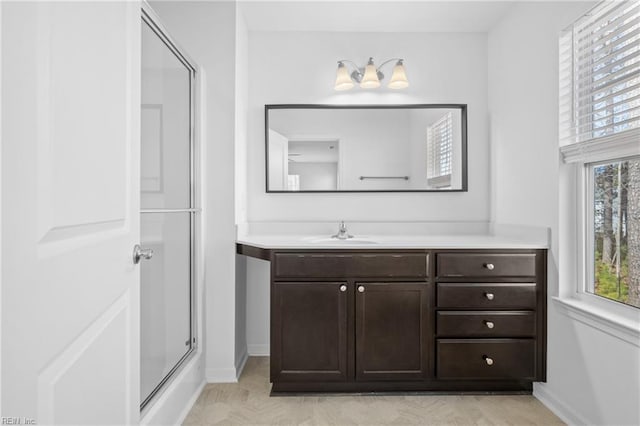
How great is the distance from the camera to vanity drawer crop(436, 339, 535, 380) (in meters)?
2.22

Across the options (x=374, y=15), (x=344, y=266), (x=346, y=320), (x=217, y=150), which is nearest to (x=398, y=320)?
(x=346, y=320)

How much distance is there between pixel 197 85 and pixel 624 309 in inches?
97.0

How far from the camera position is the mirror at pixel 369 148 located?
290cm

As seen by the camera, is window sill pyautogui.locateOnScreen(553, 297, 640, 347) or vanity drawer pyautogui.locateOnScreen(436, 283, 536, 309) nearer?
window sill pyautogui.locateOnScreen(553, 297, 640, 347)

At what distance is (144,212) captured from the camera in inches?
67.0

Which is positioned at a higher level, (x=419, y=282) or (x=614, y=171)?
(x=614, y=171)

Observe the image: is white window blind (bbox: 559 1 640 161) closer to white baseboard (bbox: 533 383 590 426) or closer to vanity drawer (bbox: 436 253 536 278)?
vanity drawer (bbox: 436 253 536 278)

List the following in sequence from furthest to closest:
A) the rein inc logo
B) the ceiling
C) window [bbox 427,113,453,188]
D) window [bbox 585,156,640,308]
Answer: window [bbox 427,113,453,188] → the ceiling → window [bbox 585,156,640,308] → the rein inc logo

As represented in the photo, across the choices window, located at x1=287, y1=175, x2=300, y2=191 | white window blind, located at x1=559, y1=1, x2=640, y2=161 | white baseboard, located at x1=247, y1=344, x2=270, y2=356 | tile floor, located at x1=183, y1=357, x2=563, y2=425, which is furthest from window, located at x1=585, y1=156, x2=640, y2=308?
white baseboard, located at x1=247, y1=344, x2=270, y2=356

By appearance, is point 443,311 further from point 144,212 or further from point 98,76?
point 98,76

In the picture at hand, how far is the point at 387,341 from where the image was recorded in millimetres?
2225

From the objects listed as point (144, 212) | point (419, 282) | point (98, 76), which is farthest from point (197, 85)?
point (419, 282)

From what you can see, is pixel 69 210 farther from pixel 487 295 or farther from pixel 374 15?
pixel 374 15

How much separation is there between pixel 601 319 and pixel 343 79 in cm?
206
